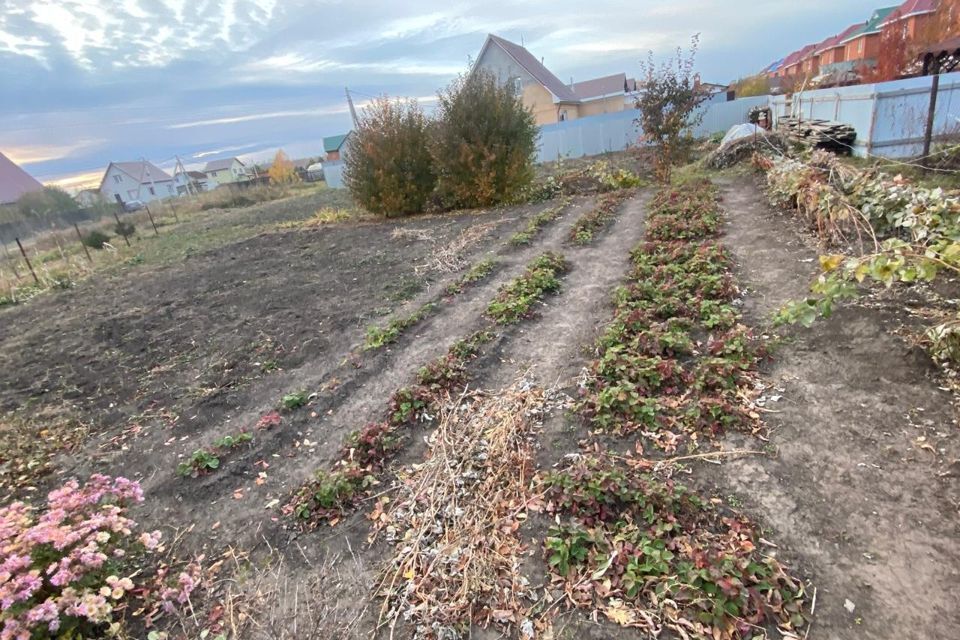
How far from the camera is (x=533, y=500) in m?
2.44

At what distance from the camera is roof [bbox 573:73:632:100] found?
3359 centimetres

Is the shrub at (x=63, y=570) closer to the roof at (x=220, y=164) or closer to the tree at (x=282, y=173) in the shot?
the tree at (x=282, y=173)

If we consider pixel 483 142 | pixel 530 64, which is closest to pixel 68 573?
pixel 483 142

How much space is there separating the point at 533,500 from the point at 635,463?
63 centimetres

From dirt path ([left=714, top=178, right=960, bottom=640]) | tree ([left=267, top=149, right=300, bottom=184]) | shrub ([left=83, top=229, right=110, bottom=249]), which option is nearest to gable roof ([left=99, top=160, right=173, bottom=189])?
tree ([left=267, top=149, right=300, bottom=184])

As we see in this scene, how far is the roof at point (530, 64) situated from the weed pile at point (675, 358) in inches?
945

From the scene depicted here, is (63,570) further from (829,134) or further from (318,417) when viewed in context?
(829,134)

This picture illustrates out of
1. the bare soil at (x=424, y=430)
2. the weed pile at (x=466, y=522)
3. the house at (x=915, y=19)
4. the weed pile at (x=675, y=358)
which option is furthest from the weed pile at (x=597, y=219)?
the house at (x=915, y=19)

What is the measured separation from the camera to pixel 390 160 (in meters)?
12.1

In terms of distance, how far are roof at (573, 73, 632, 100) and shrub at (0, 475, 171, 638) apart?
3629 cm

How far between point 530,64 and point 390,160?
18.7 metres

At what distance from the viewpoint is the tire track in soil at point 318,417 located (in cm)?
285

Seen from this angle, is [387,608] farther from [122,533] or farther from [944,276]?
[944,276]

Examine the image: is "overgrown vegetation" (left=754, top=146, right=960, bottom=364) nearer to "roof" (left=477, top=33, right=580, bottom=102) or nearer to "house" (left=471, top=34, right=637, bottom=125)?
"house" (left=471, top=34, right=637, bottom=125)
